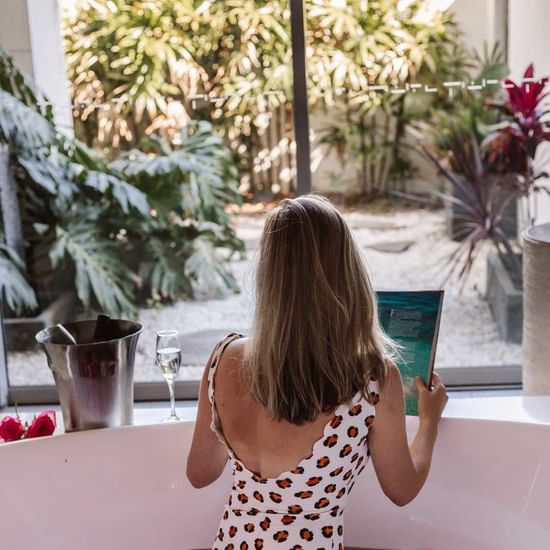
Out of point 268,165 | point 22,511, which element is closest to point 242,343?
point 22,511

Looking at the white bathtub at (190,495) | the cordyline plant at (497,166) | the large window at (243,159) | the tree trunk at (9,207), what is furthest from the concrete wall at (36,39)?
the white bathtub at (190,495)

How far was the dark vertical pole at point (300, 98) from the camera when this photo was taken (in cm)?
347

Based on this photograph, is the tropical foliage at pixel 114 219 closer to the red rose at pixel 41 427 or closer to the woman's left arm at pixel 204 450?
the red rose at pixel 41 427

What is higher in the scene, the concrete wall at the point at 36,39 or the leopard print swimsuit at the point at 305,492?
the concrete wall at the point at 36,39

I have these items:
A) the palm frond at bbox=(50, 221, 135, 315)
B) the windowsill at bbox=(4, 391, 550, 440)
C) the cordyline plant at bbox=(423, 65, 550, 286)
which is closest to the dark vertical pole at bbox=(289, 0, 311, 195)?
the cordyline plant at bbox=(423, 65, 550, 286)

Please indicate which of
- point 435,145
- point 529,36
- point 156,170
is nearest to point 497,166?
point 435,145

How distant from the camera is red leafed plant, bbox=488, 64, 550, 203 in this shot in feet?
11.5

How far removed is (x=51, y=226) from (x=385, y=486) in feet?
7.72

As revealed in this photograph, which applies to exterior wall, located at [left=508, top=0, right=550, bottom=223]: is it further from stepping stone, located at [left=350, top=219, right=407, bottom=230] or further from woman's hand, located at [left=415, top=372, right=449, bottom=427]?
woman's hand, located at [left=415, top=372, right=449, bottom=427]

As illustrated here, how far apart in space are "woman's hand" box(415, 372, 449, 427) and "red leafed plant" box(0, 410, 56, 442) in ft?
2.95

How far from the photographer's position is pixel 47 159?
362 cm

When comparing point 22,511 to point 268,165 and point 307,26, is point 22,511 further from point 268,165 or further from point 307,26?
point 307,26

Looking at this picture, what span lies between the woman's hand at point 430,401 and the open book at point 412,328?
0.02 m

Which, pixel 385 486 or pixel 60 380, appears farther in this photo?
pixel 60 380
